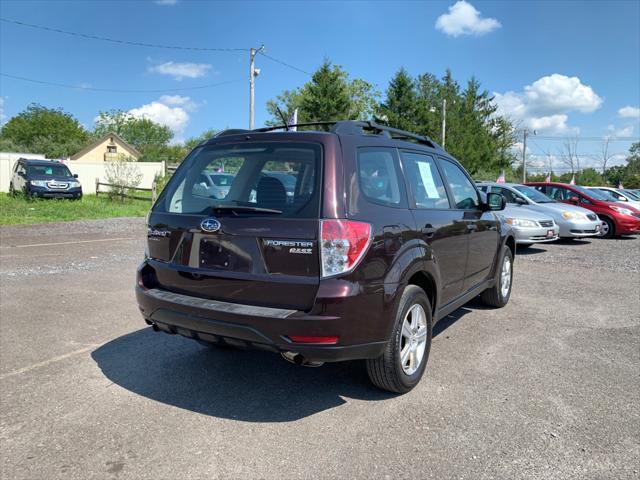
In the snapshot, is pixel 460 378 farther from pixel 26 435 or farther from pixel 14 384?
pixel 14 384

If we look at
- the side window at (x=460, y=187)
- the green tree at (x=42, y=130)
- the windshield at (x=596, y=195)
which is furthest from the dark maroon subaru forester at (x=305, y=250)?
the green tree at (x=42, y=130)

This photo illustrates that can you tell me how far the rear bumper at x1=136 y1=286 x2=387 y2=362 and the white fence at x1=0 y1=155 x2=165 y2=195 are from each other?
2476cm

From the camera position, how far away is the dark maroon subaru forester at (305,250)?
2.95m

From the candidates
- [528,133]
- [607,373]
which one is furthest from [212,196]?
[528,133]

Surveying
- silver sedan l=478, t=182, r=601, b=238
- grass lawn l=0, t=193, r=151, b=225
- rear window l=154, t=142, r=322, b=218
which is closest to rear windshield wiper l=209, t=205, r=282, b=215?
rear window l=154, t=142, r=322, b=218

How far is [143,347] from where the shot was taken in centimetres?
457

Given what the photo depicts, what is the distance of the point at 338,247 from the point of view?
2938 millimetres

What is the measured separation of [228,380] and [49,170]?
20272 millimetres

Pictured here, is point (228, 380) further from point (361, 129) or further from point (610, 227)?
point (610, 227)

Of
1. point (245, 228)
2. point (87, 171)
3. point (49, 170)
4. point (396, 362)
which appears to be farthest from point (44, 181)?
point (396, 362)

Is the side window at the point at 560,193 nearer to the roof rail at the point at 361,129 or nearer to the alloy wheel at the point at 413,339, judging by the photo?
the roof rail at the point at 361,129

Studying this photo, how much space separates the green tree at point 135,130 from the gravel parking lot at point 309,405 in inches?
3560

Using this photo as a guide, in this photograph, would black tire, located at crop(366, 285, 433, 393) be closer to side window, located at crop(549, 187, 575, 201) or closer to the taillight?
the taillight

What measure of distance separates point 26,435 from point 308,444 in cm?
171
